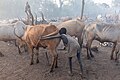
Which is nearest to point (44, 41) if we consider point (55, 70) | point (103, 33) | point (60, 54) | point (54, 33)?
point (54, 33)

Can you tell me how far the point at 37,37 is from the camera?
8.12m

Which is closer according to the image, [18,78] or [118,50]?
[18,78]

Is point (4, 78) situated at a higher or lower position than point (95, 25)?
lower

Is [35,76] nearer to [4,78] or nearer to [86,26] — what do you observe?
[4,78]

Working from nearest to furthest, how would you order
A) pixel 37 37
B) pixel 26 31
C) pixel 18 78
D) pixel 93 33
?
pixel 18 78 < pixel 37 37 < pixel 26 31 < pixel 93 33

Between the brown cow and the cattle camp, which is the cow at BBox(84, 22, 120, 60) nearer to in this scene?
the cattle camp

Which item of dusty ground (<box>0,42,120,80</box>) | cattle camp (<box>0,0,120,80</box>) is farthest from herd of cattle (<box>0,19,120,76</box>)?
dusty ground (<box>0,42,120,80</box>)

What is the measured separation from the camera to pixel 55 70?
802cm

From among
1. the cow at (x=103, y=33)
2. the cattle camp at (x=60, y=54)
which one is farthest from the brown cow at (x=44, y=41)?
the cow at (x=103, y=33)

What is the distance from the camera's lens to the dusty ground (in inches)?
300

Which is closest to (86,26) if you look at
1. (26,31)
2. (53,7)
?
(26,31)

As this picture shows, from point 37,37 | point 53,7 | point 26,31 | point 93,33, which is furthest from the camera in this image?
point 53,7

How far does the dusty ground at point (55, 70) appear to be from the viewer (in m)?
7.62

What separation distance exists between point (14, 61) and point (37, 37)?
1851 millimetres
